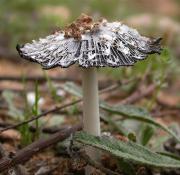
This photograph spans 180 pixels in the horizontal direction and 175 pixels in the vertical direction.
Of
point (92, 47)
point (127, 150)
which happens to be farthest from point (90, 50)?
point (127, 150)

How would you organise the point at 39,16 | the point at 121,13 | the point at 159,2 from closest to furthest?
1. the point at 39,16
2. the point at 121,13
3. the point at 159,2

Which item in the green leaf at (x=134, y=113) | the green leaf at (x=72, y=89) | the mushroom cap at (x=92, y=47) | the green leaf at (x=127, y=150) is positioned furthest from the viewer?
the green leaf at (x=72, y=89)

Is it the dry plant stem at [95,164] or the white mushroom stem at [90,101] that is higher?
the white mushroom stem at [90,101]

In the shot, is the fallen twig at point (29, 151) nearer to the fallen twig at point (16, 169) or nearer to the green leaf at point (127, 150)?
the fallen twig at point (16, 169)

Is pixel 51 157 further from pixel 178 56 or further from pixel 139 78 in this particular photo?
pixel 178 56

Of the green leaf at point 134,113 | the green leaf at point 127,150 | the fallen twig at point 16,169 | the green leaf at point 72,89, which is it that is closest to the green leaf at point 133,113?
the green leaf at point 134,113

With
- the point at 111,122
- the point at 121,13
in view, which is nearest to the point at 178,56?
the point at 121,13

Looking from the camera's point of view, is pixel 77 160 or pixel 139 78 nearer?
pixel 77 160
